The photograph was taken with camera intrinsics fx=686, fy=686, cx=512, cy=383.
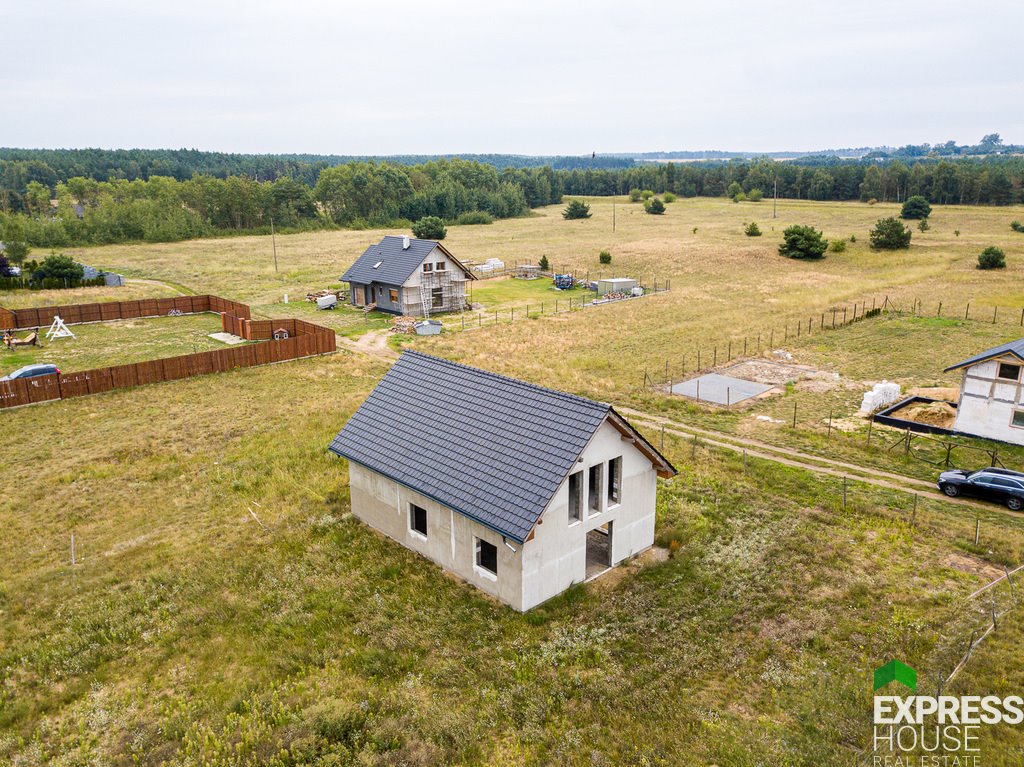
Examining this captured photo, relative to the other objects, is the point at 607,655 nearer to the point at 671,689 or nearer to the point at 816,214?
the point at 671,689

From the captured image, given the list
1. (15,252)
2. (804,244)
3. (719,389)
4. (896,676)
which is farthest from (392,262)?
(804,244)

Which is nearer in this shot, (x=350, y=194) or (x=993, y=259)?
(x=993, y=259)

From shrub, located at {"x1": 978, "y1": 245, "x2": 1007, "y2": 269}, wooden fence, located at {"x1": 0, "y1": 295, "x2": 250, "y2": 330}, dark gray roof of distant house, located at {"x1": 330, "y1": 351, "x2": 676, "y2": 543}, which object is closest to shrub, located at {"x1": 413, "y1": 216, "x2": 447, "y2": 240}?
wooden fence, located at {"x1": 0, "y1": 295, "x2": 250, "y2": 330}

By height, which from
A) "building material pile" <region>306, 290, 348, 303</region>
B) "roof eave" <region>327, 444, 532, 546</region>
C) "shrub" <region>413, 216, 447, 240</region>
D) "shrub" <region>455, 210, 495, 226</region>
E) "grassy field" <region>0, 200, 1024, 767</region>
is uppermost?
"shrub" <region>455, 210, 495, 226</region>

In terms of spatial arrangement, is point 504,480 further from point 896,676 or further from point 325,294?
point 325,294

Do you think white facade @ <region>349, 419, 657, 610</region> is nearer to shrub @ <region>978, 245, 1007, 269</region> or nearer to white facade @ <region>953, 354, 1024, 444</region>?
white facade @ <region>953, 354, 1024, 444</region>

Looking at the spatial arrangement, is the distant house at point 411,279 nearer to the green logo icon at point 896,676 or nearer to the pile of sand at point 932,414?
the pile of sand at point 932,414
